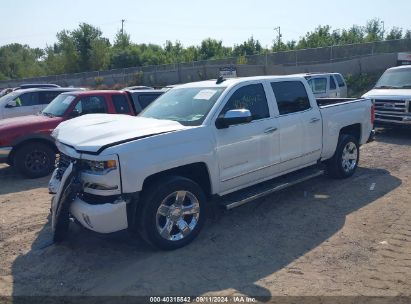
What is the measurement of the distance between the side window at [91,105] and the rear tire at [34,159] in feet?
3.62

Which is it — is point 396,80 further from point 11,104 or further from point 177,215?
point 11,104

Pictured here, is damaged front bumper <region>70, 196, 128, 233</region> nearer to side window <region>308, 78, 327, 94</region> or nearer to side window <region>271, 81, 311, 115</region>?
side window <region>271, 81, 311, 115</region>

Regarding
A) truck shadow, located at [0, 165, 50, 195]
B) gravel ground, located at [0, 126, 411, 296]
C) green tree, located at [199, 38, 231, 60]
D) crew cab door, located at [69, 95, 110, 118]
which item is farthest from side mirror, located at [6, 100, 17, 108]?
green tree, located at [199, 38, 231, 60]

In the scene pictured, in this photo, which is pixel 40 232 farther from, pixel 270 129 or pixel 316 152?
pixel 316 152

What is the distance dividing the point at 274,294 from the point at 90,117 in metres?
3.65

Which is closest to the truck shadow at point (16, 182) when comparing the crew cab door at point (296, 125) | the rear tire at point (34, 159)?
the rear tire at point (34, 159)

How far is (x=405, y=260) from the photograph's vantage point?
426cm

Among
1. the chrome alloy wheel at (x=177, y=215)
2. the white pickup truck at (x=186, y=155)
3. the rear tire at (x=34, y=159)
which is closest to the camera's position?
the white pickup truck at (x=186, y=155)

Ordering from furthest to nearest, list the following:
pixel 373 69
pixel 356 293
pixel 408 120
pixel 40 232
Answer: pixel 373 69 → pixel 408 120 → pixel 40 232 → pixel 356 293

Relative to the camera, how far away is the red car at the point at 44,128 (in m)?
7.87

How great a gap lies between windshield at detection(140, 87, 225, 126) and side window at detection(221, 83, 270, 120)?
21 cm

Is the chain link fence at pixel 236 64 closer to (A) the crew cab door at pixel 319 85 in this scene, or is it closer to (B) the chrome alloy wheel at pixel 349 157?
(A) the crew cab door at pixel 319 85

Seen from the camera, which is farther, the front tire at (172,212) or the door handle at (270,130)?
the door handle at (270,130)

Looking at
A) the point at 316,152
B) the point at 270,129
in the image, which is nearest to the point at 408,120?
the point at 316,152
